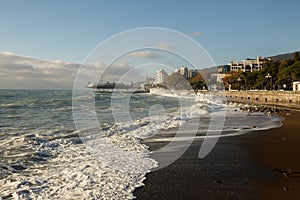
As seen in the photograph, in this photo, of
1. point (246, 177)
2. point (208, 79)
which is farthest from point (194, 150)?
point (208, 79)

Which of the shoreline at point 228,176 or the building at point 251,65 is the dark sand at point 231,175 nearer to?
the shoreline at point 228,176

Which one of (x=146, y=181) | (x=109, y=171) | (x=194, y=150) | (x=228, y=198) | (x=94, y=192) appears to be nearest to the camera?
(x=228, y=198)

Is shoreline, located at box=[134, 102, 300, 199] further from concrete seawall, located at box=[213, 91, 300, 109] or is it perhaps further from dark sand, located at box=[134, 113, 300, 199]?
concrete seawall, located at box=[213, 91, 300, 109]

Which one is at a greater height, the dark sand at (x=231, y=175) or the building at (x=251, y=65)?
the building at (x=251, y=65)

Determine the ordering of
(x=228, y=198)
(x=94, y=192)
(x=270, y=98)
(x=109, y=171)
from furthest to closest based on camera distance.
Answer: (x=270, y=98)
(x=109, y=171)
(x=94, y=192)
(x=228, y=198)

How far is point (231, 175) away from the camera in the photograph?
6.34 meters

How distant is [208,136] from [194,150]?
325 cm

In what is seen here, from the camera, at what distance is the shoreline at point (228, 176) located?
17.1 feet

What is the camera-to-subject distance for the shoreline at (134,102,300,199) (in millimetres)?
5207

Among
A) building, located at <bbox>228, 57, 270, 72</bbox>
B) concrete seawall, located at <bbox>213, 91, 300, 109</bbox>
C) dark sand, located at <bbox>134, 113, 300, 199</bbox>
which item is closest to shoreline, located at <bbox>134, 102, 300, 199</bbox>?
dark sand, located at <bbox>134, 113, 300, 199</bbox>

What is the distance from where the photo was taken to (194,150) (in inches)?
360

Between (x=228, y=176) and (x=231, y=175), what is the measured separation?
118 mm

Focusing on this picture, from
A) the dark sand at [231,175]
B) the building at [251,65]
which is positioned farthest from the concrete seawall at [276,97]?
the building at [251,65]

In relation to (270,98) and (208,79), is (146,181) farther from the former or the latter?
(208,79)
